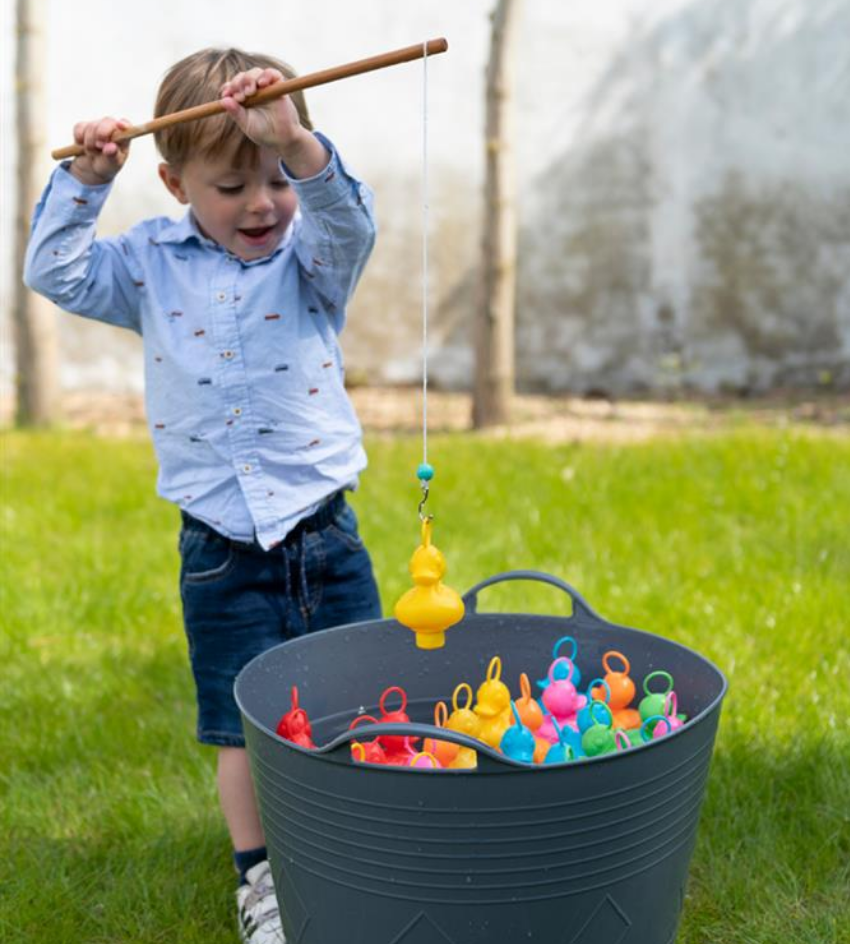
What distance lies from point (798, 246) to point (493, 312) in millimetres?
2026

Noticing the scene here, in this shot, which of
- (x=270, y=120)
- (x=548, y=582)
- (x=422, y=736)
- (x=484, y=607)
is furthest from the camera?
(x=484, y=607)

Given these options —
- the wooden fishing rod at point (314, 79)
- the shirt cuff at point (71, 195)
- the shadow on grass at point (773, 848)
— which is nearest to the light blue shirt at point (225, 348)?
the shirt cuff at point (71, 195)

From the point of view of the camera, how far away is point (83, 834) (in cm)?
227

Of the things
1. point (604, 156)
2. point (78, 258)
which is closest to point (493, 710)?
point (78, 258)

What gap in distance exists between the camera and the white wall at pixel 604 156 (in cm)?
625

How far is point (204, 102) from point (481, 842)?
1.17 m

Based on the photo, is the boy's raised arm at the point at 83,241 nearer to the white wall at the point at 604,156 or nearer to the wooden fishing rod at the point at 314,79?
the wooden fishing rod at the point at 314,79

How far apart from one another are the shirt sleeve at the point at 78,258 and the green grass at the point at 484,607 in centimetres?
93

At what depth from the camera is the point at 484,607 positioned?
319 cm

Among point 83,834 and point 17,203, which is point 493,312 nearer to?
point 17,203

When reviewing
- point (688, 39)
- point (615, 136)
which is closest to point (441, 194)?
point (615, 136)

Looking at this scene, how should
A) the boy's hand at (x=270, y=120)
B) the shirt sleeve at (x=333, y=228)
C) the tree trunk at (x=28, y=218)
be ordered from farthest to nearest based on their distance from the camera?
the tree trunk at (x=28, y=218)
the shirt sleeve at (x=333, y=228)
the boy's hand at (x=270, y=120)

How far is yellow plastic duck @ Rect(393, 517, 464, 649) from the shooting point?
1.58m

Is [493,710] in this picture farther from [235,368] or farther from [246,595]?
[235,368]
